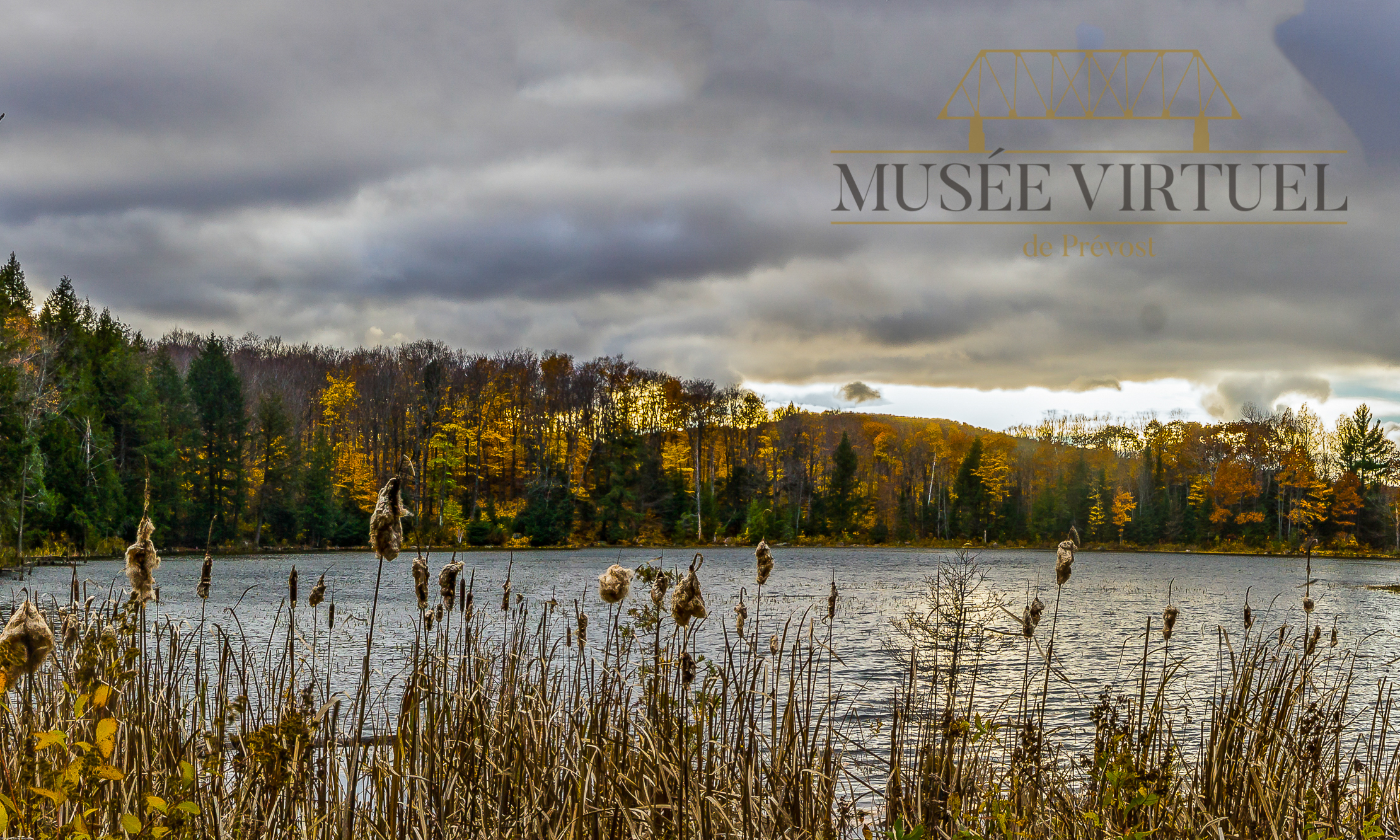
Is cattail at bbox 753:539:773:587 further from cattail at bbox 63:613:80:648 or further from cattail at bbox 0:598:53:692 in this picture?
cattail at bbox 63:613:80:648

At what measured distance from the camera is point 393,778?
11.8ft

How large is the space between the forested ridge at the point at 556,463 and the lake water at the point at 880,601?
19.0ft

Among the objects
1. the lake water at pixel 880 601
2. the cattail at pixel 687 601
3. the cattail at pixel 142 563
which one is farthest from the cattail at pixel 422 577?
the lake water at pixel 880 601

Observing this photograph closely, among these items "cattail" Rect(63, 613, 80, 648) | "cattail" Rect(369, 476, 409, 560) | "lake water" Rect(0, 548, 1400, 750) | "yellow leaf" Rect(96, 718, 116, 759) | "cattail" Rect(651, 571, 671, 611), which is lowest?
"lake water" Rect(0, 548, 1400, 750)

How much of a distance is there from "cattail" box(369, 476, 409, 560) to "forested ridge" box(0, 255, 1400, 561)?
34.0m

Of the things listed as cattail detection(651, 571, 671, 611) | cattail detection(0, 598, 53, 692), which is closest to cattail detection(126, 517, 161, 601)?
cattail detection(0, 598, 53, 692)

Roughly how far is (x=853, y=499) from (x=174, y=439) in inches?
1705

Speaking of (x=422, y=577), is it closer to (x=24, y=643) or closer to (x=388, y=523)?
(x=388, y=523)

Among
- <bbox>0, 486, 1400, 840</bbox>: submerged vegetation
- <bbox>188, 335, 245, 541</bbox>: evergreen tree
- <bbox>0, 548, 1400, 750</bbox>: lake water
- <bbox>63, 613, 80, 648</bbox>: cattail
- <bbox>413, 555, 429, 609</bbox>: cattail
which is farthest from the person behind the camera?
<bbox>188, 335, 245, 541</bbox>: evergreen tree

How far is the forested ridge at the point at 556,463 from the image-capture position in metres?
42.0

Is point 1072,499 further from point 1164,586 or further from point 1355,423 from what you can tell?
point 1164,586

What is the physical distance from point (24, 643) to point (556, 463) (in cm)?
6073

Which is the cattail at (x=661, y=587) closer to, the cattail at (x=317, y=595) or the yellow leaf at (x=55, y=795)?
the cattail at (x=317, y=595)

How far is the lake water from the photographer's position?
1352 centimetres
